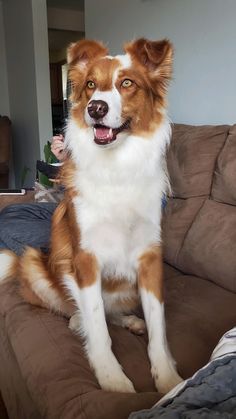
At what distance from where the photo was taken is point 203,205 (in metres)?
1.88

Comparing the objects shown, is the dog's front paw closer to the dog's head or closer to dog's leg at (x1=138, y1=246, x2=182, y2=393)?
dog's leg at (x1=138, y1=246, x2=182, y2=393)

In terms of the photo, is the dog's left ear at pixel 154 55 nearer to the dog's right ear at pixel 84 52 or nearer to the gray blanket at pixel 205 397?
the dog's right ear at pixel 84 52

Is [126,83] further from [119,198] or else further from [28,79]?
[28,79]

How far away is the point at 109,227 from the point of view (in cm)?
135

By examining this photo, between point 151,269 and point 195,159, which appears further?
point 195,159

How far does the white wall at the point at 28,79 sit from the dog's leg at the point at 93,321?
3580 millimetres

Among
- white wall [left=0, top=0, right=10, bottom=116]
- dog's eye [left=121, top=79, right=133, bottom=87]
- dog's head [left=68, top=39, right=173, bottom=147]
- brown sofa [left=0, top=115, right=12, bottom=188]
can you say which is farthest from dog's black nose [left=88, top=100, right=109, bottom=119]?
white wall [left=0, top=0, right=10, bottom=116]

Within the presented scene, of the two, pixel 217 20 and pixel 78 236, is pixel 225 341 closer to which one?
pixel 78 236

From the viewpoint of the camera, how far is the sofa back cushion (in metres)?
1.67

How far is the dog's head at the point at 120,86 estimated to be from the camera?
1.28 metres

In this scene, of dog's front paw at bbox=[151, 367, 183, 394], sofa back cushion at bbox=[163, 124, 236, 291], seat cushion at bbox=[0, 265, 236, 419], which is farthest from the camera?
sofa back cushion at bbox=[163, 124, 236, 291]

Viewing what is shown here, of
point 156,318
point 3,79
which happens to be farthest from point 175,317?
point 3,79

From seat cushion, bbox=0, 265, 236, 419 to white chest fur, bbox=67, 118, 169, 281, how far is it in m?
0.26

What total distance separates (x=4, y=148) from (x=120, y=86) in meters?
4.43
